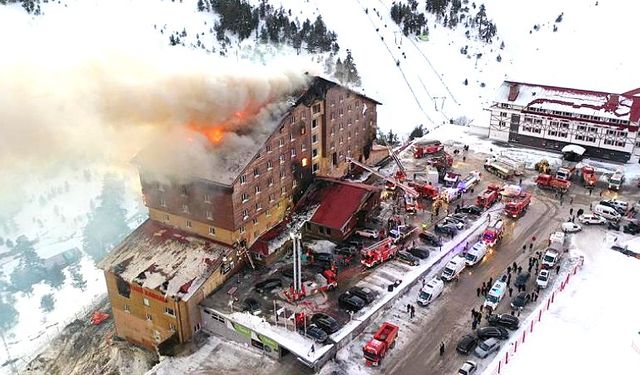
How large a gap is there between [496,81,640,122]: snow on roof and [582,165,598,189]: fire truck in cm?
A: 839

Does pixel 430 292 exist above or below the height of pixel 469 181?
below

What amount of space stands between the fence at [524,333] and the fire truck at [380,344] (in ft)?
22.4

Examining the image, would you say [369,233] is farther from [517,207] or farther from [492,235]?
[517,207]

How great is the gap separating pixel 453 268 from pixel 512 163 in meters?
26.2

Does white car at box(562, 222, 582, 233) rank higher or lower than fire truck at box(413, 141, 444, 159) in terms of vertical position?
lower

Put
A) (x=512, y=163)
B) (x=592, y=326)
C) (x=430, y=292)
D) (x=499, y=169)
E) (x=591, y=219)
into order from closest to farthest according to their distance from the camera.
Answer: (x=592, y=326), (x=430, y=292), (x=591, y=219), (x=499, y=169), (x=512, y=163)

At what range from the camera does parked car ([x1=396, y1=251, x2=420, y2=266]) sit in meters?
51.9

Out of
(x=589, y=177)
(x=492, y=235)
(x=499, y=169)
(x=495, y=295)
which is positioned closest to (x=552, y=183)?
(x=589, y=177)

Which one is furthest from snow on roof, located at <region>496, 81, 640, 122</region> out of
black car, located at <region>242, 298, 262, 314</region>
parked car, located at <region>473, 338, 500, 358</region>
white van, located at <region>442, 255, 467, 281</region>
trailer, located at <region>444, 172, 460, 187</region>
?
black car, located at <region>242, 298, 262, 314</region>

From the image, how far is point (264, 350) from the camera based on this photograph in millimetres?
44156

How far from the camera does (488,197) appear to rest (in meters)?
62.2

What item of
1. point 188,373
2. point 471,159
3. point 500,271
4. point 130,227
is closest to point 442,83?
point 471,159

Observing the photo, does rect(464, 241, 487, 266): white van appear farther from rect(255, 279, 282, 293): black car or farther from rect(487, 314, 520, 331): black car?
rect(255, 279, 282, 293): black car

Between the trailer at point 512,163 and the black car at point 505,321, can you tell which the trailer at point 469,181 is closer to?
the trailer at point 512,163
